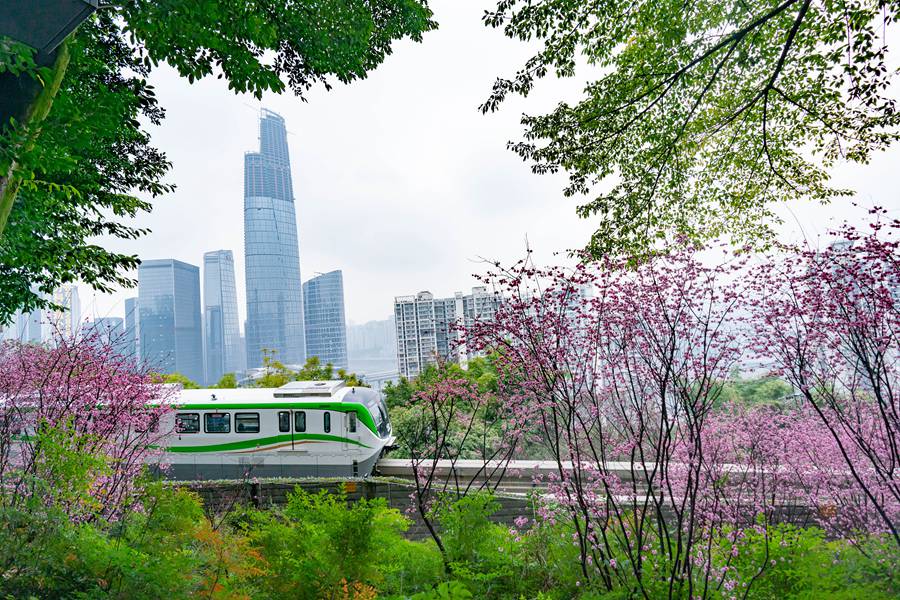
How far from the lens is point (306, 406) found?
22.1ft

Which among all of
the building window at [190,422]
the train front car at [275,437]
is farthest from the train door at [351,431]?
the building window at [190,422]

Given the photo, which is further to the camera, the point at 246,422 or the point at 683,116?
the point at 246,422

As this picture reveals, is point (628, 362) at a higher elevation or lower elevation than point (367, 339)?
lower

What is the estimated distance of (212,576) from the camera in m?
1.84

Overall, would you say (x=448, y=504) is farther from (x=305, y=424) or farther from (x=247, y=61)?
(x=305, y=424)

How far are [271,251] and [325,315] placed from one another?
22.5ft

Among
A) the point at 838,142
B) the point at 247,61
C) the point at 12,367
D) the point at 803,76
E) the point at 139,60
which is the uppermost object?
the point at 139,60

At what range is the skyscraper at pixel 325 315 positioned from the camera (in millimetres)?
39737

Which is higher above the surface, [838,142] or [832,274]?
[838,142]

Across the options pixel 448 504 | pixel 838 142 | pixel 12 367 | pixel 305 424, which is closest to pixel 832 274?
pixel 838 142

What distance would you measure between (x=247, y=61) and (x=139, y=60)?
1.08 meters

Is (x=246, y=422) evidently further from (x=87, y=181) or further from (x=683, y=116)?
(x=683, y=116)

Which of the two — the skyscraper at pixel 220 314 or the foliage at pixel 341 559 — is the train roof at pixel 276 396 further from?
the skyscraper at pixel 220 314

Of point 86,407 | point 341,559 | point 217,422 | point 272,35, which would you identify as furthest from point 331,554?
point 217,422
